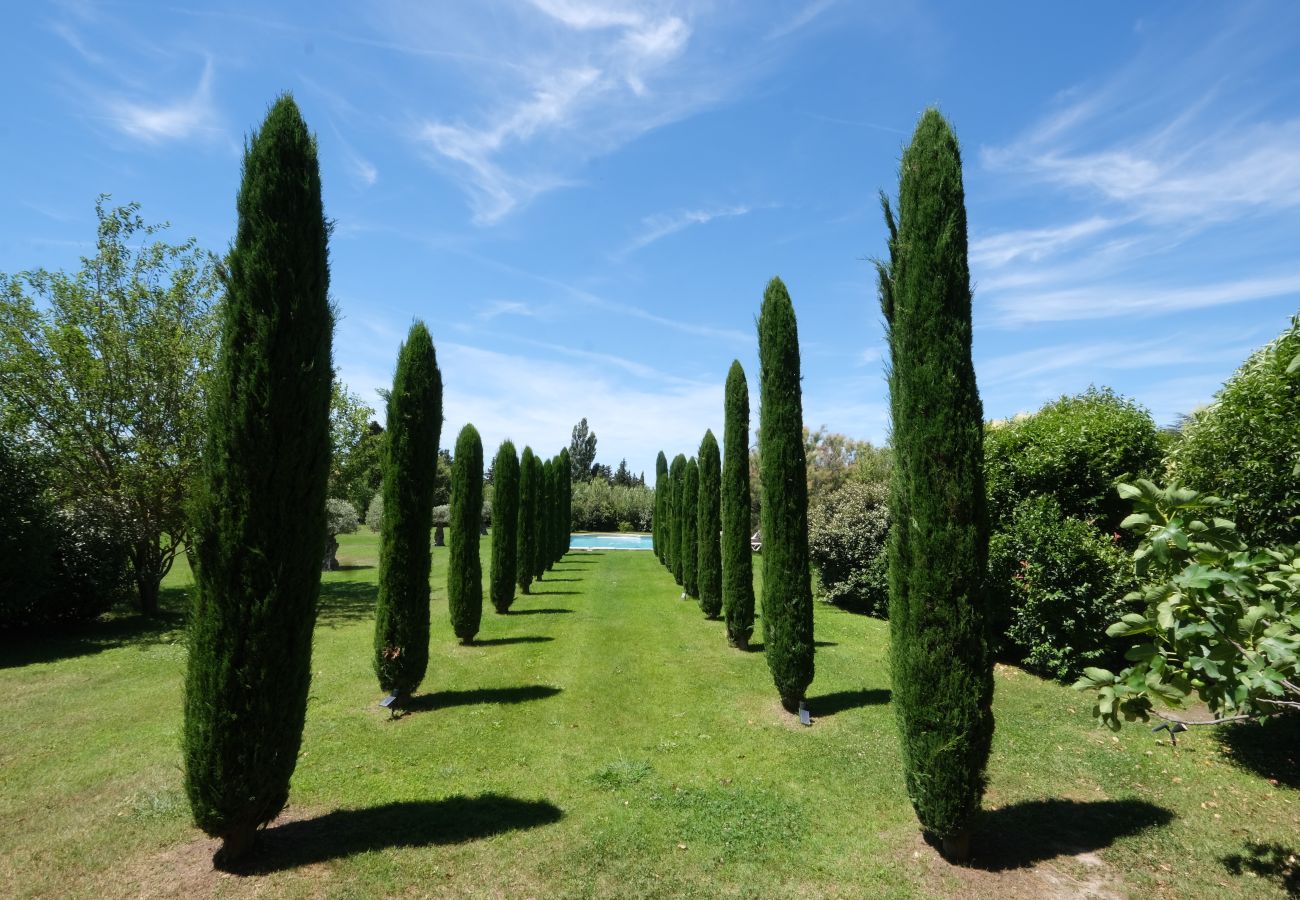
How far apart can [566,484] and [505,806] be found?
28.2 metres

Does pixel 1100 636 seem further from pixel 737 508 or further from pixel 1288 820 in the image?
pixel 737 508

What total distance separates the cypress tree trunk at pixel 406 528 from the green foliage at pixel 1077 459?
33.8 ft

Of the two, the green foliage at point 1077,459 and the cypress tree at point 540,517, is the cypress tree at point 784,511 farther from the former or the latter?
the cypress tree at point 540,517

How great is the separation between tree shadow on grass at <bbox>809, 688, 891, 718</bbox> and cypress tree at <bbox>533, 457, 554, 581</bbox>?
1362cm

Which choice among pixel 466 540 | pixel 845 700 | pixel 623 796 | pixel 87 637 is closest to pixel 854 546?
pixel 845 700

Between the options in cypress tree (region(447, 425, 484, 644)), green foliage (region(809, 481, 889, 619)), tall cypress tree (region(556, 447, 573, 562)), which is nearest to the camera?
cypress tree (region(447, 425, 484, 644))

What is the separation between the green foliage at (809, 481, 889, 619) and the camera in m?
19.0

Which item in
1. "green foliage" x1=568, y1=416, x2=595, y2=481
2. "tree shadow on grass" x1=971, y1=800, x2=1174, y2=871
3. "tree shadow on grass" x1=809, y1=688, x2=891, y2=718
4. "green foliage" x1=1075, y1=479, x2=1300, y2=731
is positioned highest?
"green foliage" x1=568, y1=416, x2=595, y2=481

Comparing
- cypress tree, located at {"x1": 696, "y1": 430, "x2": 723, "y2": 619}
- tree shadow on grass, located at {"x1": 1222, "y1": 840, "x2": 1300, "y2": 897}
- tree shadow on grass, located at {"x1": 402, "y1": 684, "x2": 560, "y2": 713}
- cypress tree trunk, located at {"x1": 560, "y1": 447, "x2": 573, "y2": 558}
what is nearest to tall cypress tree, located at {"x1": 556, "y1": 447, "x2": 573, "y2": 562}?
cypress tree trunk, located at {"x1": 560, "y1": 447, "x2": 573, "y2": 558}

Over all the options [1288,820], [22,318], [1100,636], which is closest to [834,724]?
[1288,820]

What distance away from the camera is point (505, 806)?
657 centimetres

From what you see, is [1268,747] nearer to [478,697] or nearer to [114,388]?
[478,697]

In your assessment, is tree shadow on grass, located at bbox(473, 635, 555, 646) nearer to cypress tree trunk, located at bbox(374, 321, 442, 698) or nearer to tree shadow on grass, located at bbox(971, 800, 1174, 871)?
cypress tree trunk, located at bbox(374, 321, 442, 698)

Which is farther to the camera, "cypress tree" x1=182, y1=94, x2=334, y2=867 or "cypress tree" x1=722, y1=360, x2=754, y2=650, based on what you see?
"cypress tree" x1=722, y1=360, x2=754, y2=650
